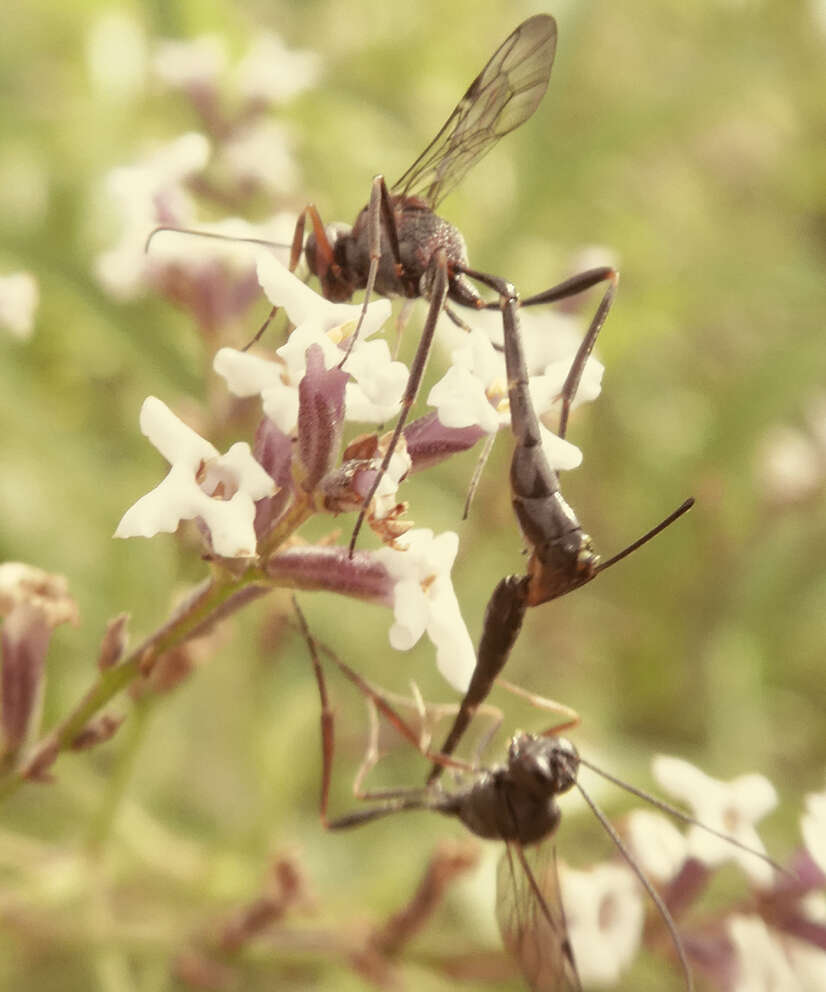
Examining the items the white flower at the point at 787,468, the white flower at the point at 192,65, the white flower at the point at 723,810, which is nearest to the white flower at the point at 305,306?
the white flower at the point at 723,810

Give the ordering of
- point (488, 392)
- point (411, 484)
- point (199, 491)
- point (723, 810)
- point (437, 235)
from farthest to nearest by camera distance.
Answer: point (411, 484) < point (723, 810) < point (437, 235) < point (488, 392) < point (199, 491)

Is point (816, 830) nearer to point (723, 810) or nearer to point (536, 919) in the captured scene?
point (723, 810)

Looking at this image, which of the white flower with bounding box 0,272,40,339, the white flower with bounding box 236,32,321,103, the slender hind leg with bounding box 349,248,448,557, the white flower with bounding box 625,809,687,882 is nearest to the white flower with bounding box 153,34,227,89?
→ the white flower with bounding box 236,32,321,103

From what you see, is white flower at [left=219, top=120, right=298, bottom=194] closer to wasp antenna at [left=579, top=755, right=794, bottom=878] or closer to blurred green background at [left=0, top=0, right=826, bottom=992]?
blurred green background at [left=0, top=0, right=826, bottom=992]

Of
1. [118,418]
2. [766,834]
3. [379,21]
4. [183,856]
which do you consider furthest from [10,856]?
[379,21]

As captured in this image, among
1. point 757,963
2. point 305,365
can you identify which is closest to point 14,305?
point 305,365

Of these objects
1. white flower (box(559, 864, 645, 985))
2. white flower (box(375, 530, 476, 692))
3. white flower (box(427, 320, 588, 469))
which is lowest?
white flower (box(559, 864, 645, 985))

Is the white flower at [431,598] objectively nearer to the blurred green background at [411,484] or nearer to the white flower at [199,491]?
the white flower at [199,491]
